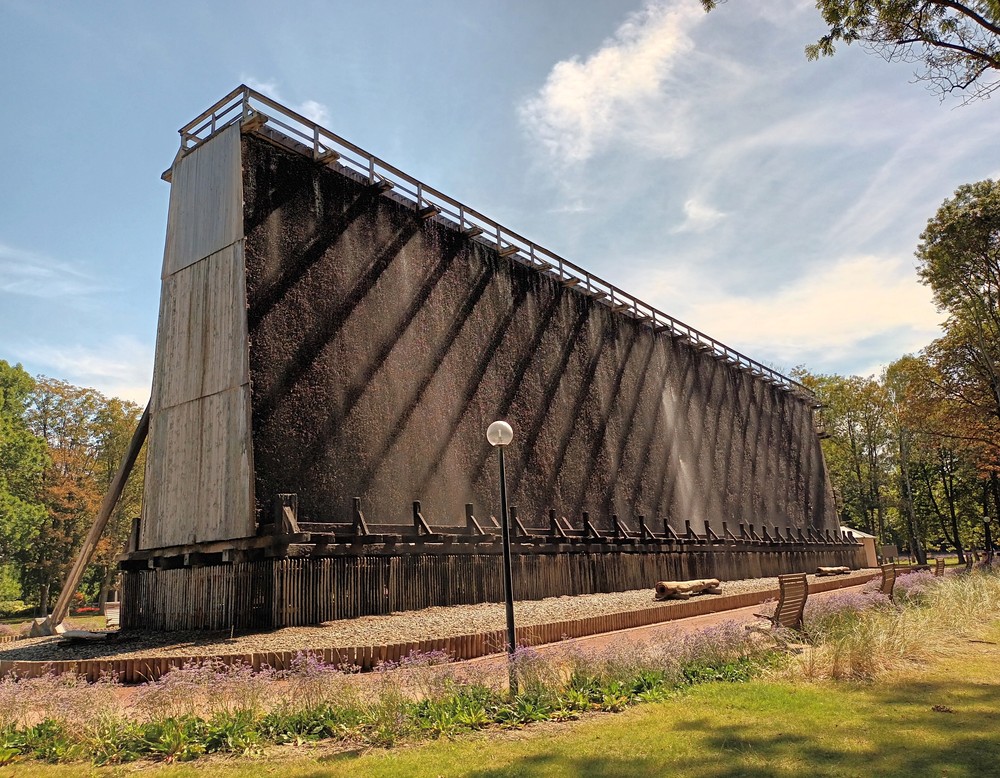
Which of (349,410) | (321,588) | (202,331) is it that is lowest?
(321,588)

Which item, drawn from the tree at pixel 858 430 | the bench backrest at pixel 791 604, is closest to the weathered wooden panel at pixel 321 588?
the bench backrest at pixel 791 604

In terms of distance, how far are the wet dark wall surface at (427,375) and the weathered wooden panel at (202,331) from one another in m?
0.39

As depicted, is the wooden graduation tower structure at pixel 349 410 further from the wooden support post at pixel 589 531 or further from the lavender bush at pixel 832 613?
the lavender bush at pixel 832 613

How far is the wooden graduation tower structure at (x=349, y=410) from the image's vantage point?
14.0 meters

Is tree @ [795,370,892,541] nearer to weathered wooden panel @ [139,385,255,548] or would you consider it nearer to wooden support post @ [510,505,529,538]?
wooden support post @ [510,505,529,538]

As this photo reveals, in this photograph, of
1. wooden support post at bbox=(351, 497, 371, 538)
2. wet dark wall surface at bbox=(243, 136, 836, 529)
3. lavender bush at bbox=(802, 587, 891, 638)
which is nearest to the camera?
lavender bush at bbox=(802, 587, 891, 638)

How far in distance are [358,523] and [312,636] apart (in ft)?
10.6

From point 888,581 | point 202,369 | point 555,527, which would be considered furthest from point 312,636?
point 888,581

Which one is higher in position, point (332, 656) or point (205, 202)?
point (205, 202)

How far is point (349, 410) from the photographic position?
53.3ft

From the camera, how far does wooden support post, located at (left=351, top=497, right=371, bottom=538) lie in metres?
14.3

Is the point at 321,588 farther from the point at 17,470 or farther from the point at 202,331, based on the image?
the point at 17,470

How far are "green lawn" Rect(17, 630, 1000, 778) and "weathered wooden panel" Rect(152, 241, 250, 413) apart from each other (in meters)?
10.3

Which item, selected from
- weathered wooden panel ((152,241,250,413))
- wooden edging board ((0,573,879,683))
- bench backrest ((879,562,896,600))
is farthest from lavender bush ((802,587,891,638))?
weathered wooden panel ((152,241,250,413))
